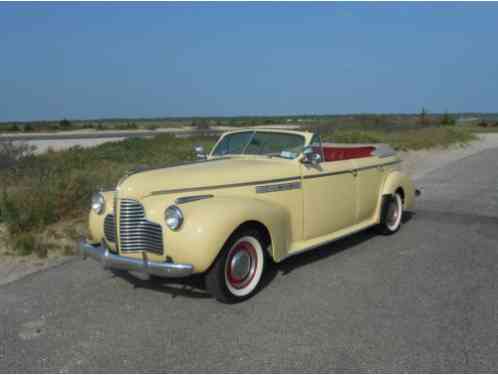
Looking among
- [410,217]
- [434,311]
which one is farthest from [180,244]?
[410,217]

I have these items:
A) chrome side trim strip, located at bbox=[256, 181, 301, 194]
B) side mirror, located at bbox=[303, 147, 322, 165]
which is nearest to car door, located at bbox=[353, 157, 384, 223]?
side mirror, located at bbox=[303, 147, 322, 165]

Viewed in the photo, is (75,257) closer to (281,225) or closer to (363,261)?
(281,225)

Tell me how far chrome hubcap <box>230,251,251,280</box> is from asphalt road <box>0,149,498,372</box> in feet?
0.94

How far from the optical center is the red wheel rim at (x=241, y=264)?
168 inches

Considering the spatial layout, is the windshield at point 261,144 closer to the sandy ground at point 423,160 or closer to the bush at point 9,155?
the bush at point 9,155

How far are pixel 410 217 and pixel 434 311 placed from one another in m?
4.08

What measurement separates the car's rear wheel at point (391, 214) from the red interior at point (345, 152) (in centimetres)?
72

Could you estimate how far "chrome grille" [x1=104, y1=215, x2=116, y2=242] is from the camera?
4469mm

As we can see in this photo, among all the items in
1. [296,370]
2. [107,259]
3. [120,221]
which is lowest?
[296,370]

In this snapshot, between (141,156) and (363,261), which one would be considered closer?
(363,261)

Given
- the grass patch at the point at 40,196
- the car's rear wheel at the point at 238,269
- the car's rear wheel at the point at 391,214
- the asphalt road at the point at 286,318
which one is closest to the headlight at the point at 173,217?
the car's rear wheel at the point at 238,269

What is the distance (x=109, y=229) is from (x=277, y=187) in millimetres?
1759

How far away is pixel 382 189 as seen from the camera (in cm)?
657

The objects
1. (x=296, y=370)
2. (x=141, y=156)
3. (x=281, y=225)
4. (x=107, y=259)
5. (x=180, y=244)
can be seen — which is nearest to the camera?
(x=296, y=370)
